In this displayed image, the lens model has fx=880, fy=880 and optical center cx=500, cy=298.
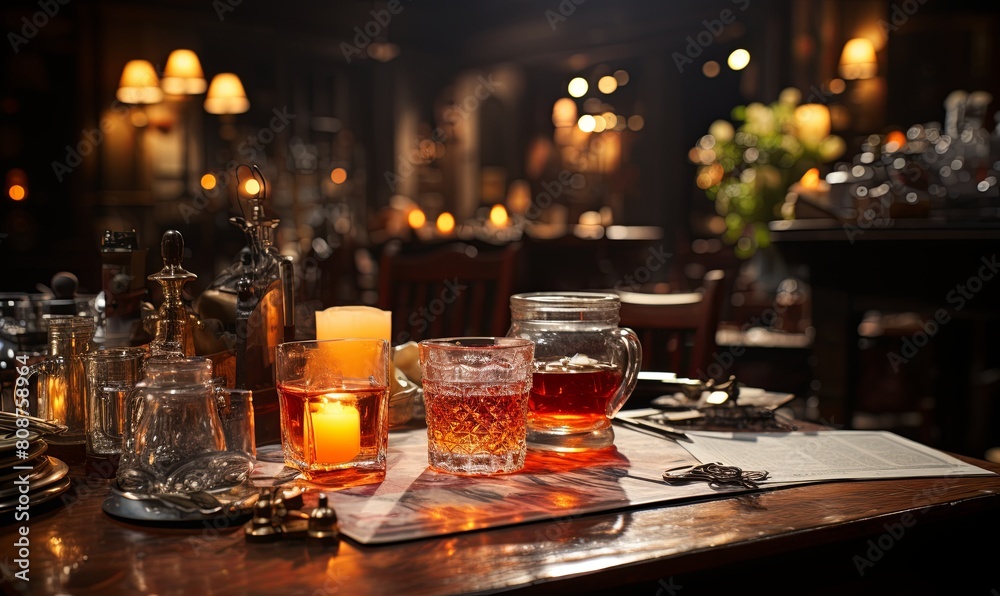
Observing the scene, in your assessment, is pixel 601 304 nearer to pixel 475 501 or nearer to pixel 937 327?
pixel 475 501

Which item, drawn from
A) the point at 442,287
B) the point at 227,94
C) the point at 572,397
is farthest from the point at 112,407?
the point at 227,94

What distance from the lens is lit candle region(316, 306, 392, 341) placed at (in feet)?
3.95

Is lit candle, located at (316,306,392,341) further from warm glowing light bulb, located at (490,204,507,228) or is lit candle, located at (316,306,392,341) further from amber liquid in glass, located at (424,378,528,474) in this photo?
warm glowing light bulb, located at (490,204,507,228)

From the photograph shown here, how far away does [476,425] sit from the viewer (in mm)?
978

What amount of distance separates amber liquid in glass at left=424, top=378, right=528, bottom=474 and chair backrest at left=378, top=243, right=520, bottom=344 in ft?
3.88

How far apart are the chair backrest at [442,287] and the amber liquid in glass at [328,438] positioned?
3.94 ft

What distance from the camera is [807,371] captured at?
3.57m

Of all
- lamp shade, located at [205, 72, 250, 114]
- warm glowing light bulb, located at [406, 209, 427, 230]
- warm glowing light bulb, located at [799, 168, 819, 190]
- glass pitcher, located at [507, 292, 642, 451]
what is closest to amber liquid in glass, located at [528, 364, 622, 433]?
glass pitcher, located at [507, 292, 642, 451]

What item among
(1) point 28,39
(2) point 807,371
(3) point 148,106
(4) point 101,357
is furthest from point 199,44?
(4) point 101,357

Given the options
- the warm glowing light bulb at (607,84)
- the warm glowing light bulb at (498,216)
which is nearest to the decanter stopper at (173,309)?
the warm glowing light bulb at (498,216)

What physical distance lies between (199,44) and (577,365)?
8.03 m

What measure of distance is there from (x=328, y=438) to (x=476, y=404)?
16 cm

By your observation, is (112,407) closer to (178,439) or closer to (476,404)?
(178,439)

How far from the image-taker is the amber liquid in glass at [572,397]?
109 centimetres
